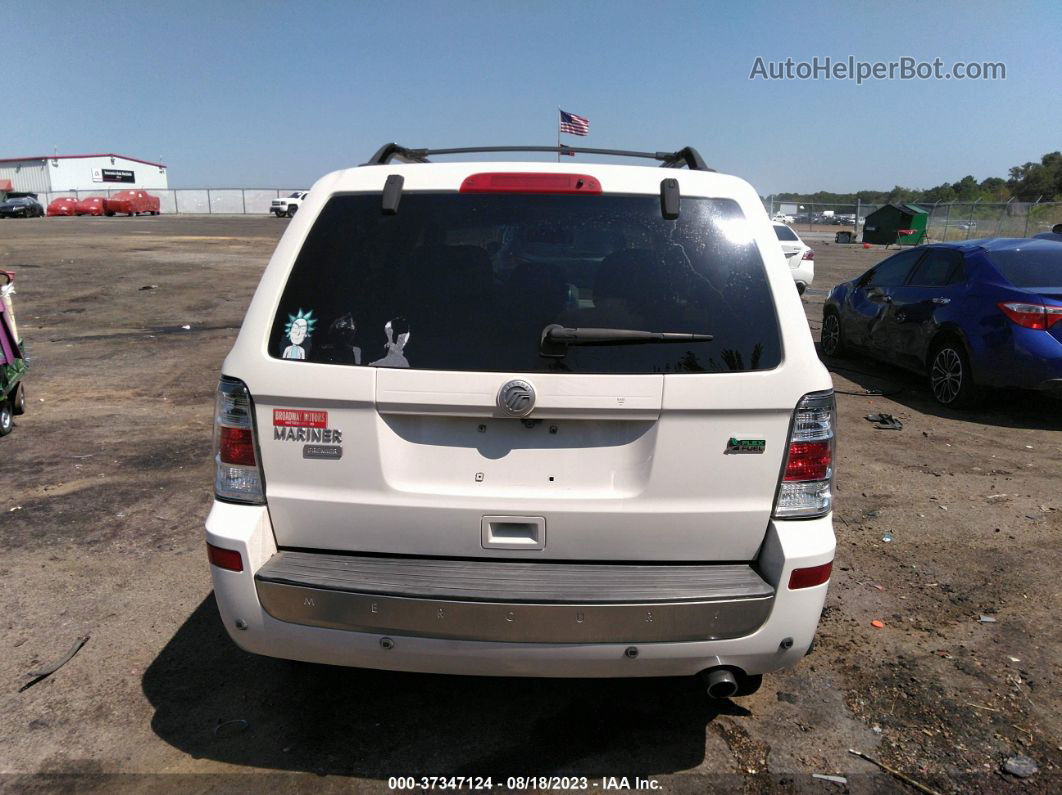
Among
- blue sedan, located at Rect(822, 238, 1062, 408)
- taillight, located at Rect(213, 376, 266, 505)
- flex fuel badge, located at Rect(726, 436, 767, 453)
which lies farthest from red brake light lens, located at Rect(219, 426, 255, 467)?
blue sedan, located at Rect(822, 238, 1062, 408)

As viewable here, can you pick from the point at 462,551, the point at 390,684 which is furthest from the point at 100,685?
the point at 462,551

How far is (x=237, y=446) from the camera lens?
109 inches

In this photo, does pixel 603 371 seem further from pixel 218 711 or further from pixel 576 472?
pixel 218 711

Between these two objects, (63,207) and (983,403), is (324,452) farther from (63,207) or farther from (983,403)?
(63,207)

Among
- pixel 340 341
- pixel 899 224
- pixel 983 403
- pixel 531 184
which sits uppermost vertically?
pixel 531 184

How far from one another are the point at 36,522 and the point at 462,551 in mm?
3728

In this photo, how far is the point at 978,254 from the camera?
8.30m

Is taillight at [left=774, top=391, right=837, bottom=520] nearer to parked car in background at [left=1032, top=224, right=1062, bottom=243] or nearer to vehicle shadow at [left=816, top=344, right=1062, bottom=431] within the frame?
vehicle shadow at [left=816, top=344, right=1062, bottom=431]

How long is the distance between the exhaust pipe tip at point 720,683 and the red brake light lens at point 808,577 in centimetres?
36

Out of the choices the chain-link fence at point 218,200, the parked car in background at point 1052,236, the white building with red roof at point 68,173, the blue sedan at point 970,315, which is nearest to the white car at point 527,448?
the blue sedan at point 970,315

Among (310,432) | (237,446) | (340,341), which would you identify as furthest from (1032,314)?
(237,446)

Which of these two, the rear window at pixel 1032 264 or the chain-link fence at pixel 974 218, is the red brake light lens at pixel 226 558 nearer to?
the rear window at pixel 1032 264

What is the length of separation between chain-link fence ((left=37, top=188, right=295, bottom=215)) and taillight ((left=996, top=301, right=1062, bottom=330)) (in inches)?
2715

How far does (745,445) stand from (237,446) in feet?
5.54
